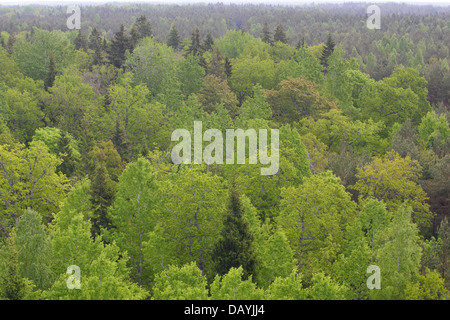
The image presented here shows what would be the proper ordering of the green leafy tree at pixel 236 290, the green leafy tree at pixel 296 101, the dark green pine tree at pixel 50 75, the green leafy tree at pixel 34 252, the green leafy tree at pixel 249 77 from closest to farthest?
1. the green leafy tree at pixel 236 290
2. the green leafy tree at pixel 34 252
3. the green leafy tree at pixel 296 101
4. the dark green pine tree at pixel 50 75
5. the green leafy tree at pixel 249 77

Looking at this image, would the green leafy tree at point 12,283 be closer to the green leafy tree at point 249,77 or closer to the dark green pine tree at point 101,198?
the dark green pine tree at point 101,198

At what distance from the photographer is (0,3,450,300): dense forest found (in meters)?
26.7

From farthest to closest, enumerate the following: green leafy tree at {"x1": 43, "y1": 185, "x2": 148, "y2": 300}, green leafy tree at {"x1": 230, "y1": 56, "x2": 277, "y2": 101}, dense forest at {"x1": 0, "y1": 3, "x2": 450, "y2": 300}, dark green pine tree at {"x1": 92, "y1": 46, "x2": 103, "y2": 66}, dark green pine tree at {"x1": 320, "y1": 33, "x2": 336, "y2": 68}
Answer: dark green pine tree at {"x1": 92, "y1": 46, "x2": 103, "y2": 66} < dark green pine tree at {"x1": 320, "y1": 33, "x2": 336, "y2": 68} < green leafy tree at {"x1": 230, "y1": 56, "x2": 277, "y2": 101} < dense forest at {"x1": 0, "y1": 3, "x2": 450, "y2": 300} < green leafy tree at {"x1": 43, "y1": 185, "x2": 148, "y2": 300}

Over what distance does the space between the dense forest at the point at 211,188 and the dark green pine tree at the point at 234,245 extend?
0.29 ft

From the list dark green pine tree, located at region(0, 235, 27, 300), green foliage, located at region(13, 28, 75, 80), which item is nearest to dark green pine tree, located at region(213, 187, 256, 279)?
dark green pine tree, located at region(0, 235, 27, 300)

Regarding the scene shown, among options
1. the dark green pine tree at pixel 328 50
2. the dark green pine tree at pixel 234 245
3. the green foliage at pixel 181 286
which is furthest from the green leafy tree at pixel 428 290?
the dark green pine tree at pixel 328 50

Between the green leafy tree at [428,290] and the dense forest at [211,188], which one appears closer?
the green leafy tree at [428,290]

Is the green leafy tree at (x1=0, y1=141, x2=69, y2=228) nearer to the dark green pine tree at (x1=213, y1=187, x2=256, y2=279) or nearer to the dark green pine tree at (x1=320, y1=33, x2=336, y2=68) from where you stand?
the dark green pine tree at (x1=213, y1=187, x2=256, y2=279)

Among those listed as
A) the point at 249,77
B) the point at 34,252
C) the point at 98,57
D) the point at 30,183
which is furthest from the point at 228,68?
the point at 34,252

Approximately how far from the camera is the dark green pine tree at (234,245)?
29.7 metres
